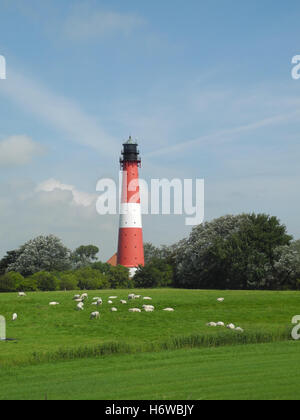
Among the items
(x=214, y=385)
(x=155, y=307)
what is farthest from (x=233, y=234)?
(x=214, y=385)

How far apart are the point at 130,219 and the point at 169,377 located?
6172cm

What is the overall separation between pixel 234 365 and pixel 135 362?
13.4ft

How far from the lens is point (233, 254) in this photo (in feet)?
236

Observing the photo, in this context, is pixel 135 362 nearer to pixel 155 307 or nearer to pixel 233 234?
pixel 155 307

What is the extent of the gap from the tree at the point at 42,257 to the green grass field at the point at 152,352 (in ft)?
Answer: 133

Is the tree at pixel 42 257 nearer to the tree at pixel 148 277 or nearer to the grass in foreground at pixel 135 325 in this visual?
the tree at pixel 148 277

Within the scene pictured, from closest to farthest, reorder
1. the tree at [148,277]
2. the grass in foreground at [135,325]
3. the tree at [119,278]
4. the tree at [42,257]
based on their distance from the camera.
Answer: the grass in foreground at [135,325] < the tree at [119,278] < the tree at [148,277] < the tree at [42,257]

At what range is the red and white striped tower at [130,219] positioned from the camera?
77438 millimetres

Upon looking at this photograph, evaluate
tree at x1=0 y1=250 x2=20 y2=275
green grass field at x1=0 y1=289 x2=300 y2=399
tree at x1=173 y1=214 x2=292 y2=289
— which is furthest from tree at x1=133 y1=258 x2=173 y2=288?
green grass field at x1=0 y1=289 x2=300 y2=399

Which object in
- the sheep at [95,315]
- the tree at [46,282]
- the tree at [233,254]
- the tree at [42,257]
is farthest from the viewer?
the tree at [42,257]

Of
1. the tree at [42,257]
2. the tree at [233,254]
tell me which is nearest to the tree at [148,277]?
the tree at [233,254]

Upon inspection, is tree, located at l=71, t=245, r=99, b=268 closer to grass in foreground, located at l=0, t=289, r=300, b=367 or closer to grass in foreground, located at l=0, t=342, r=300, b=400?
grass in foreground, located at l=0, t=289, r=300, b=367

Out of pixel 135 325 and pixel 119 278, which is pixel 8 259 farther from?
pixel 135 325

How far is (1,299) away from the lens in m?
42.9
